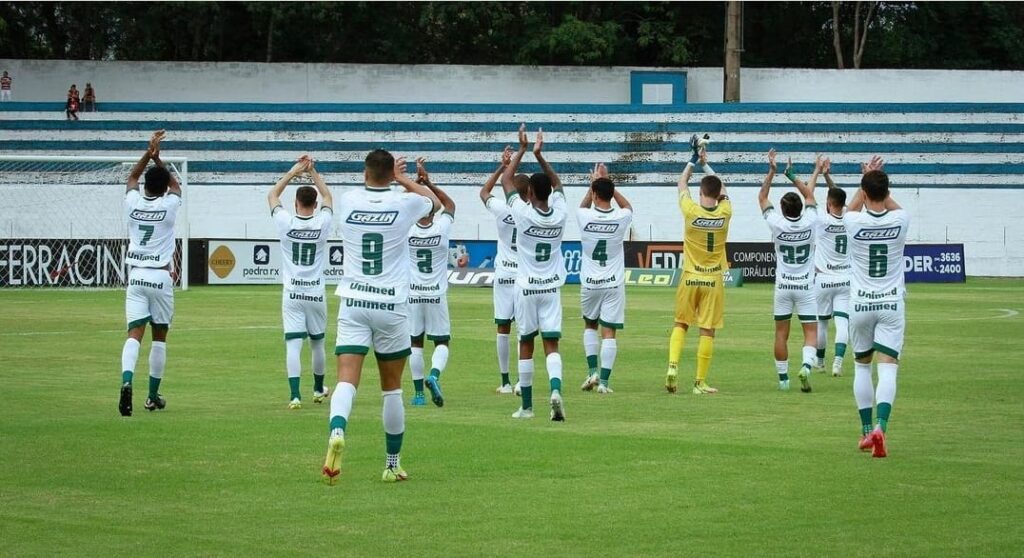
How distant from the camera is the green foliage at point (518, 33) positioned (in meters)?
64.8

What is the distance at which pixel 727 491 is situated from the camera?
999 centimetres

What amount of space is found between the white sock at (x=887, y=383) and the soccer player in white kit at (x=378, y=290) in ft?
13.6

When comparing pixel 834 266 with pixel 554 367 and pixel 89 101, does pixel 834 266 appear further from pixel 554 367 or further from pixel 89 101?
pixel 89 101

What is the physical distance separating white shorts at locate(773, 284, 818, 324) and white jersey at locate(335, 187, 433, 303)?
816 cm

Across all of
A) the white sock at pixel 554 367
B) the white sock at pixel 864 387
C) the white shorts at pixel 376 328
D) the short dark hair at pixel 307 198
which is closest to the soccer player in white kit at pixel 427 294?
the short dark hair at pixel 307 198

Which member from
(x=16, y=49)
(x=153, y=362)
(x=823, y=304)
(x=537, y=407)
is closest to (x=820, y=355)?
(x=823, y=304)

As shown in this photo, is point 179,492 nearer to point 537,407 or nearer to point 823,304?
point 537,407

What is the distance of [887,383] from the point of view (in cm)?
1184

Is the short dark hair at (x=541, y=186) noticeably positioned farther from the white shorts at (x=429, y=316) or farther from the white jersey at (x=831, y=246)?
the white jersey at (x=831, y=246)

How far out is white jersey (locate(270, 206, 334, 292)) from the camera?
14578 mm

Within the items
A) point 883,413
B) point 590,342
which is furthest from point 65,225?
point 883,413

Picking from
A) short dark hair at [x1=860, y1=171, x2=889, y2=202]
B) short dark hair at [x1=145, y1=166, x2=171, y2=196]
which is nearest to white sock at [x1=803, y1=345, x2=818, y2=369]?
short dark hair at [x1=860, y1=171, x2=889, y2=202]

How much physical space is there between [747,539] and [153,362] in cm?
801

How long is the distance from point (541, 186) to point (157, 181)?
13.0 ft
